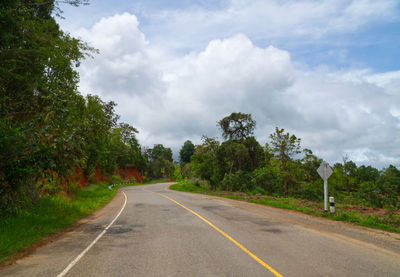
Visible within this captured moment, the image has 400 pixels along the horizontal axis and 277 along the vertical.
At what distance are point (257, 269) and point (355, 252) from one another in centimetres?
292

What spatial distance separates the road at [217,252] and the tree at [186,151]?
92638mm

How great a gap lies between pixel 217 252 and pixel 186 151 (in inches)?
3806

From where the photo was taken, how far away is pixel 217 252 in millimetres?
6508

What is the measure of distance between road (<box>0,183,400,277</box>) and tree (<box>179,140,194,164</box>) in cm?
9264

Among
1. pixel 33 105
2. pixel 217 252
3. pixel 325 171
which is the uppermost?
pixel 33 105

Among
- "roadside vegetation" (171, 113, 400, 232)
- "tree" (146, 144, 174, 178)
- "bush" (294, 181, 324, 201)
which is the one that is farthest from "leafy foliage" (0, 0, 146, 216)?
"tree" (146, 144, 174, 178)

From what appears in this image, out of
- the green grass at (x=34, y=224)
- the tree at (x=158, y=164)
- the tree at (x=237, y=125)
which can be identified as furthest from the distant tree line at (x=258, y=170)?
the tree at (x=158, y=164)

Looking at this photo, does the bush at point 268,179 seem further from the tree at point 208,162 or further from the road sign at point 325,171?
the road sign at point 325,171

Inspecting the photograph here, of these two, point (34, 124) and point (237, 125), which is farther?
point (237, 125)

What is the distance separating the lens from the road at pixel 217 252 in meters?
5.33

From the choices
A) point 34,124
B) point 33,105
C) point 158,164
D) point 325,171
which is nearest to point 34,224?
point 34,124

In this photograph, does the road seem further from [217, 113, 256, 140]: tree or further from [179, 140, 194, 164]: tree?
[179, 140, 194, 164]: tree

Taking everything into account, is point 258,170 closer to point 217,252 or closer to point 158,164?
point 217,252

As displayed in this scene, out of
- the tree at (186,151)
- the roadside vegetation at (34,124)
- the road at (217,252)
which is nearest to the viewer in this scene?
the road at (217,252)
